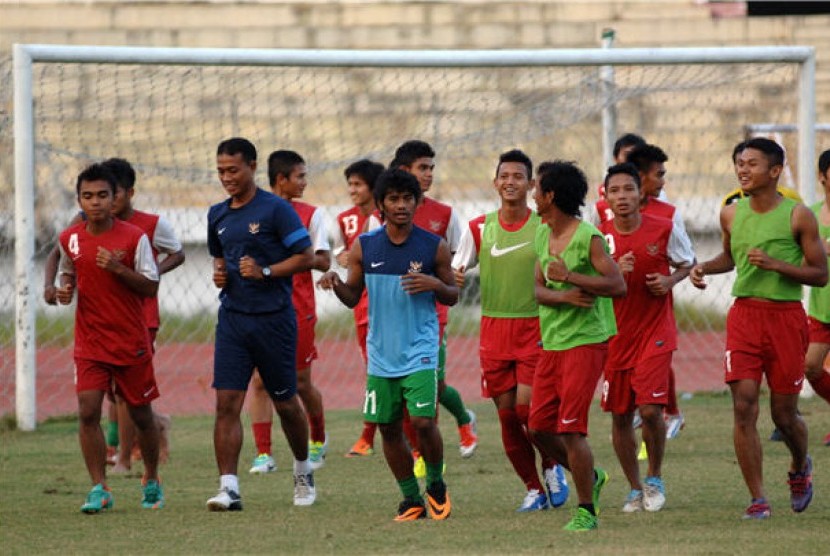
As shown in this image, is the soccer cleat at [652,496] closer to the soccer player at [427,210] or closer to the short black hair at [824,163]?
the soccer player at [427,210]

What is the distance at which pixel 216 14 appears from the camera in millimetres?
25078

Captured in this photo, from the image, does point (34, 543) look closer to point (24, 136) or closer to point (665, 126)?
point (24, 136)

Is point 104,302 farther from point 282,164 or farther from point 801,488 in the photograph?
point 801,488

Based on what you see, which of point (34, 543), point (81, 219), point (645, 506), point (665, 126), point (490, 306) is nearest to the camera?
point (34, 543)

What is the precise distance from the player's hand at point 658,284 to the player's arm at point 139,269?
107 inches

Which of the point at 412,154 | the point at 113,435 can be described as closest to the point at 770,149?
the point at 412,154

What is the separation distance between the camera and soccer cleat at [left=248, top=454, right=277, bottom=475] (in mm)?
10914

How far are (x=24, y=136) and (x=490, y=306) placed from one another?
5554 millimetres

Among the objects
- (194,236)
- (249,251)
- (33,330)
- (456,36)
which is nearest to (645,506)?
(249,251)

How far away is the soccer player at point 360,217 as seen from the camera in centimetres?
Result: 1115

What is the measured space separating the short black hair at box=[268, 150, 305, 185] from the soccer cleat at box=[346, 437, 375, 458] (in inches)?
85.1

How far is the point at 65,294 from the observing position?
881 centimetres

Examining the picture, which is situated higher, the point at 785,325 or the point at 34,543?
the point at 785,325

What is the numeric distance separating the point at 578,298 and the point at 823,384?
12.1ft
